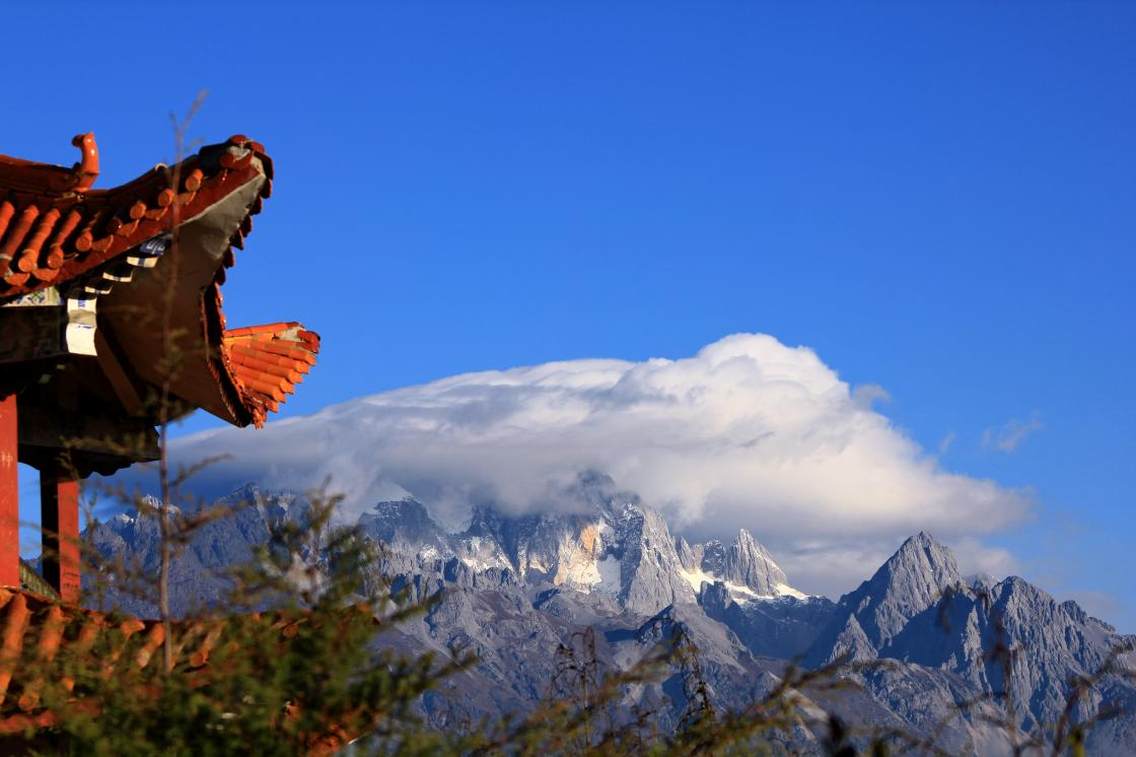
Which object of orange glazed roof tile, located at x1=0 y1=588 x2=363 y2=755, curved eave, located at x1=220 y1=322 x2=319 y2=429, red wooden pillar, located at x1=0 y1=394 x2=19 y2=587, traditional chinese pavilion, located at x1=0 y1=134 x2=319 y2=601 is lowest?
orange glazed roof tile, located at x1=0 y1=588 x2=363 y2=755

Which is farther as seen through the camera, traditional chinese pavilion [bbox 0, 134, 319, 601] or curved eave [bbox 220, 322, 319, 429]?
curved eave [bbox 220, 322, 319, 429]

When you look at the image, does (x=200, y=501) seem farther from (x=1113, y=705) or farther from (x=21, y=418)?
(x=21, y=418)

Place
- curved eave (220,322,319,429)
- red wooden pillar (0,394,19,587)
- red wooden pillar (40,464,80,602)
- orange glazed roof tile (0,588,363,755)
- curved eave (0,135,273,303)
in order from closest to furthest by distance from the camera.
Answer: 1. orange glazed roof tile (0,588,363,755)
2. curved eave (0,135,273,303)
3. red wooden pillar (0,394,19,587)
4. red wooden pillar (40,464,80,602)
5. curved eave (220,322,319,429)

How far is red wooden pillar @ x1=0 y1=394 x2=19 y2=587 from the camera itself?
13.1 metres

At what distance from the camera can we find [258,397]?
16.1 metres

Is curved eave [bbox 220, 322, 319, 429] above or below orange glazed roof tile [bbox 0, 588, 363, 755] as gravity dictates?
above

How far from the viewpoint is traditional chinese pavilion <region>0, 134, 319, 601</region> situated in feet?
40.5

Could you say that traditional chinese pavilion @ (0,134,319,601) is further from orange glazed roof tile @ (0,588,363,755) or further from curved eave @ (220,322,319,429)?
curved eave @ (220,322,319,429)

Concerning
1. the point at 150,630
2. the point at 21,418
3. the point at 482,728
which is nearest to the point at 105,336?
the point at 21,418

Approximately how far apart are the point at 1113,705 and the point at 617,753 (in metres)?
3.05

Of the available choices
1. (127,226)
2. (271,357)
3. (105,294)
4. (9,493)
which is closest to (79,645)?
→ (127,226)

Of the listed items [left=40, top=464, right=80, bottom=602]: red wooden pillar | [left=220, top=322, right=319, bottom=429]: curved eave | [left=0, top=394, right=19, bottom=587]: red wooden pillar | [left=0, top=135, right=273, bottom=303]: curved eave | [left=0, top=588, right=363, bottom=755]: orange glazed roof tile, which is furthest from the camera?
[left=220, top=322, right=319, bottom=429]: curved eave

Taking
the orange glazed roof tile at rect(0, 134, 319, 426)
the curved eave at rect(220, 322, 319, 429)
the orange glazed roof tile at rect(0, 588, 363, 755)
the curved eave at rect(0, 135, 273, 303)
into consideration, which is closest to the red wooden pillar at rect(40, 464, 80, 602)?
the curved eave at rect(220, 322, 319, 429)

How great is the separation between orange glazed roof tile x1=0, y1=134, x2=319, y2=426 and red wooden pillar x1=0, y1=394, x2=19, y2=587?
0.96 metres
